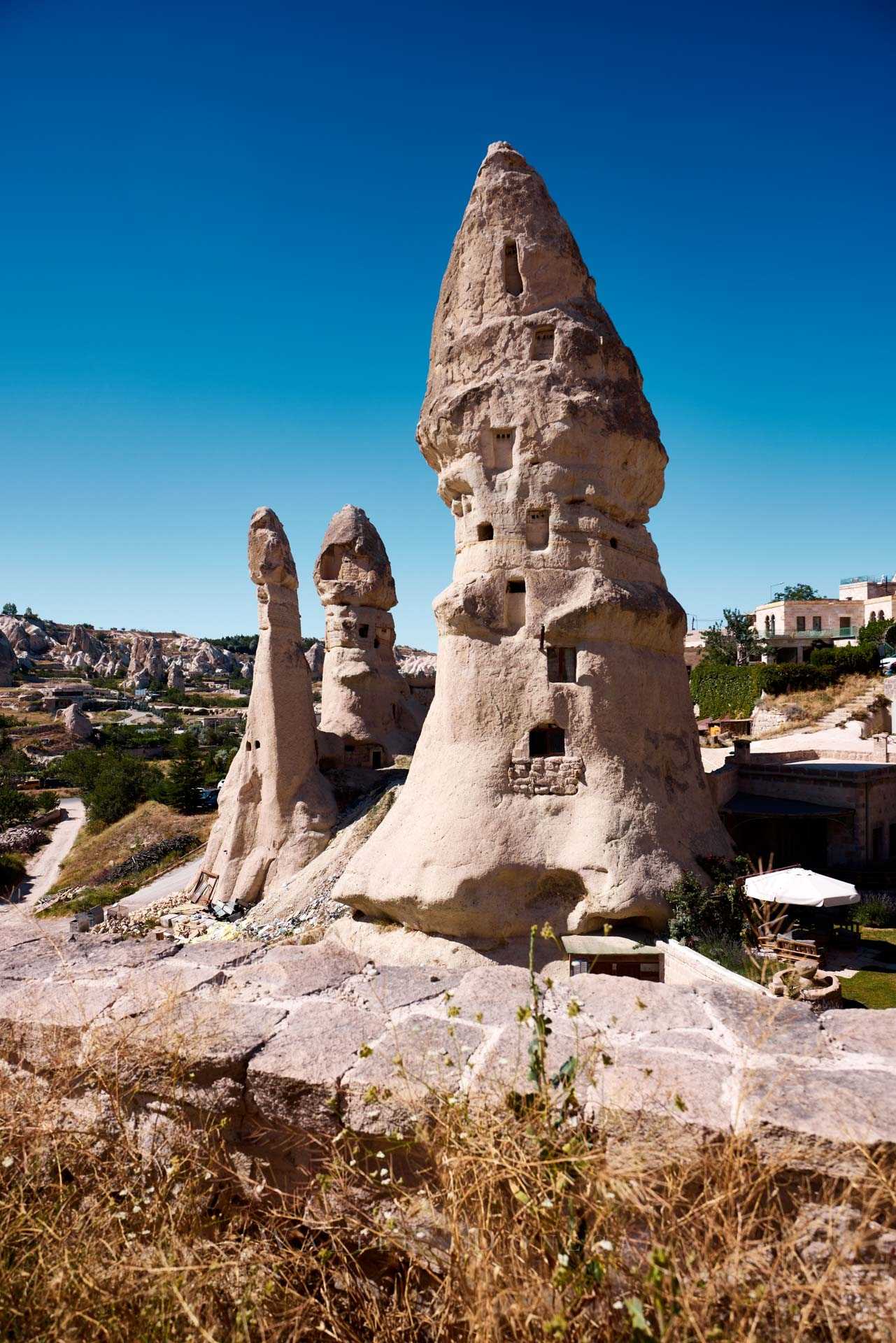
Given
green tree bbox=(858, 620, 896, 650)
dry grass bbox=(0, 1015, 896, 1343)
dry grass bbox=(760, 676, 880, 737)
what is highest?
green tree bbox=(858, 620, 896, 650)

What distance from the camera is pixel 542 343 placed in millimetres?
11781

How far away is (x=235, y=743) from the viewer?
53.1 meters

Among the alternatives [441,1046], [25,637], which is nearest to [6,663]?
[25,637]

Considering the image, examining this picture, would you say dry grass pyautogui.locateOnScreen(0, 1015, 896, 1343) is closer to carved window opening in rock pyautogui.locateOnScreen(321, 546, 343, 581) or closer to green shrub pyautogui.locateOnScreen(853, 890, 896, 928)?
green shrub pyautogui.locateOnScreen(853, 890, 896, 928)

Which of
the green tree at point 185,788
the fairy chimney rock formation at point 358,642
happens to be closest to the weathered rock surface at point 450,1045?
the fairy chimney rock formation at point 358,642

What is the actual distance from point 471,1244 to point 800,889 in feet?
30.5

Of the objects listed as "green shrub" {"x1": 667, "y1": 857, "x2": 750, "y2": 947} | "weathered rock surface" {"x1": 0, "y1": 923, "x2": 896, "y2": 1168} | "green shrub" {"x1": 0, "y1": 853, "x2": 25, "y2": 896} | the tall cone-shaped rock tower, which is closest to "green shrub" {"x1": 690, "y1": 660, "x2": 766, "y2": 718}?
the tall cone-shaped rock tower

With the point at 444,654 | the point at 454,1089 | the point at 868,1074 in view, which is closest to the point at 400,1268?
the point at 454,1089

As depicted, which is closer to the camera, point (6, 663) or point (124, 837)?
point (124, 837)

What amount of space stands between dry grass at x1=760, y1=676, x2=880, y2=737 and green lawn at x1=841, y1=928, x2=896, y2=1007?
54.6ft

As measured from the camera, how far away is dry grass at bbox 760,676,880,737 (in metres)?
27.0

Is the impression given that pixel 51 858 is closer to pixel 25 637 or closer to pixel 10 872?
pixel 10 872

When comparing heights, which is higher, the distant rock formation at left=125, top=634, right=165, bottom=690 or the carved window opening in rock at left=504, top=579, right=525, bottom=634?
the distant rock formation at left=125, top=634, right=165, bottom=690

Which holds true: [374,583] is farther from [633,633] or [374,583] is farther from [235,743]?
[235,743]
